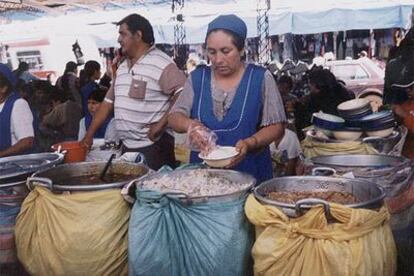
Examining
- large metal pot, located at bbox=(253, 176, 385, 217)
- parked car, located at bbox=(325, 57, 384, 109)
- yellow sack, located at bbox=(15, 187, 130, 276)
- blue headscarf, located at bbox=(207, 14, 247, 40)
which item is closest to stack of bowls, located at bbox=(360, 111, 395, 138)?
blue headscarf, located at bbox=(207, 14, 247, 40)

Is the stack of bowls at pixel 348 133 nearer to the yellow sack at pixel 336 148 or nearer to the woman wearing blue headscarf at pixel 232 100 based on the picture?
the yellow sack at pixel 336 148

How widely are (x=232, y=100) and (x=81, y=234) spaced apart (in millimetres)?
960

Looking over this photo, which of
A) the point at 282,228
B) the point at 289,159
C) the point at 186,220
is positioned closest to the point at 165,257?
the point at 186,220

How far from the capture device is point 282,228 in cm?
159

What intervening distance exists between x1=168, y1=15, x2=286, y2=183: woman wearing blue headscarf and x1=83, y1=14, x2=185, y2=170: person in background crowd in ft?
2.78

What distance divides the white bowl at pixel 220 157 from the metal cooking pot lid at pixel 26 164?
73 cm

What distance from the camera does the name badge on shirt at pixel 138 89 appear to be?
10.7 feet

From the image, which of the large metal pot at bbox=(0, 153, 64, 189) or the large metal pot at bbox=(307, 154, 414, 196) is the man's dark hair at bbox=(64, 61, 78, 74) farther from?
the large metal pot at bbox=(307, 154, 414, 196)

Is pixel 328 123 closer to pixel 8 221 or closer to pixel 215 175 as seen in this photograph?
pixel 215 175

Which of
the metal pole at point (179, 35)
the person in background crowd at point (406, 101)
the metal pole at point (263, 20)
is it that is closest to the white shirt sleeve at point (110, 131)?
the person in background crowd at point (406, 101)

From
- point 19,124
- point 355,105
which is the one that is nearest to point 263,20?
point 355,105

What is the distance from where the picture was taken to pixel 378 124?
326 centimetres

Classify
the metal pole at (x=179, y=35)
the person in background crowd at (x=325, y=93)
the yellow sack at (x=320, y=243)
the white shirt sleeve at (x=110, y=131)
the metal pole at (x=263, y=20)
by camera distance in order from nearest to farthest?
1. the yellow sack at (x=320, y=243)
2. the white shirt sleeve at (x=110, y=131)
3. the person in background crowd at (x=325, y=93)
4. the metal pole at (x=263, y=20)
5. the metal pole at (x=179, y=35)

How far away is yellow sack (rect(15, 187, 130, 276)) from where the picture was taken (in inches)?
72.5
